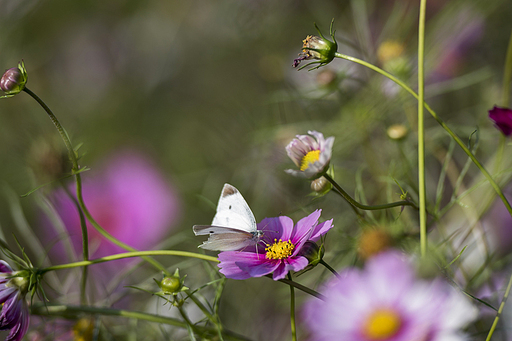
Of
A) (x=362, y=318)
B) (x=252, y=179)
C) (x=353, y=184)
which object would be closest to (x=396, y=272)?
(x=362, y=318)

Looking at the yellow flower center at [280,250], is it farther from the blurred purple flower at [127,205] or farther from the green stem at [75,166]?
the blurred purple flower at [127,205]

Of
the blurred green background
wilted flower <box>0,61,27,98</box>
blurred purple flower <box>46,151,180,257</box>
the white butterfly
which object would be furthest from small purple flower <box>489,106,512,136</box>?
blurred purple flower <box>46,151,180,257</box>

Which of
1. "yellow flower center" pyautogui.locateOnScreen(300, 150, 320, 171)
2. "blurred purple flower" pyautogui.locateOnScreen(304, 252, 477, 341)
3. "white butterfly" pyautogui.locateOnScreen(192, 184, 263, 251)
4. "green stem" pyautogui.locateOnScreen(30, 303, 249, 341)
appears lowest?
"green stem" pyautogui.locateOnScreen(30, 303, 249, 341)

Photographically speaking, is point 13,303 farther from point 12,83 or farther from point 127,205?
point 127,205

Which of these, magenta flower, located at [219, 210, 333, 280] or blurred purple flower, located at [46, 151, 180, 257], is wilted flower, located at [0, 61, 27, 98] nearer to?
magenta flower, located at [219, 210, 333, 280]

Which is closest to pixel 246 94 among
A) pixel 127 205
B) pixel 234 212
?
pixel 127 205

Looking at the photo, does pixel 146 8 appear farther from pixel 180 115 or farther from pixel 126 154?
pixel 126 154
